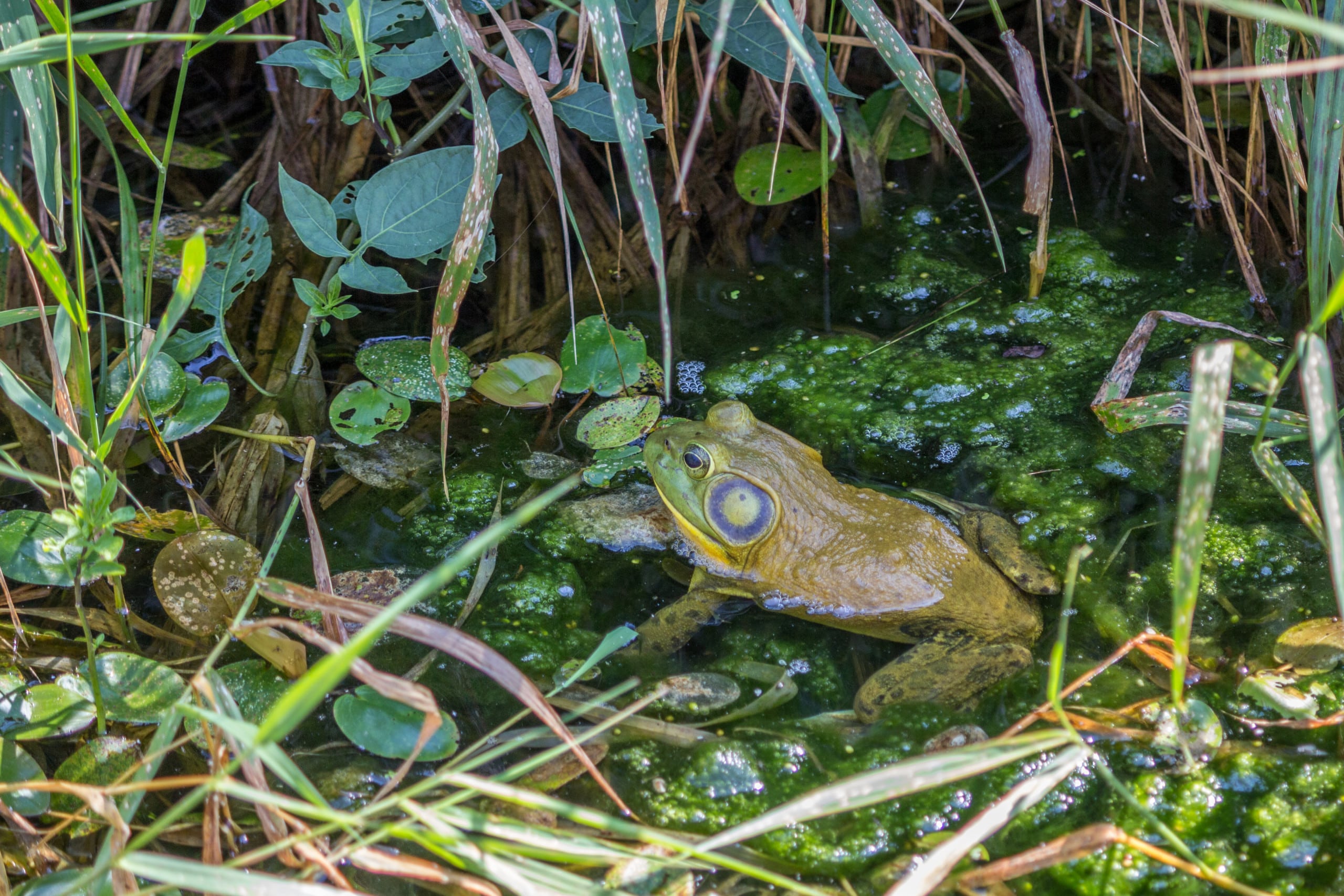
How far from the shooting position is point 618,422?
2.72 metres

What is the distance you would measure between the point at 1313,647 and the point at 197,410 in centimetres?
274

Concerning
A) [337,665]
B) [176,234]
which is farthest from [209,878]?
[176,234]

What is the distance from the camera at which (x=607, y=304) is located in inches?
120

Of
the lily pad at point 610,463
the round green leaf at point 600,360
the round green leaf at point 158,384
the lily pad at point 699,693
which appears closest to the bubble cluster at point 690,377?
the round green leaf at point 600,360

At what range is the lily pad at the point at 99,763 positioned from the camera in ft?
6.15

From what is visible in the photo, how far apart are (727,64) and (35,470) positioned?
97.2 inches

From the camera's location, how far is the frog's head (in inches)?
96.0

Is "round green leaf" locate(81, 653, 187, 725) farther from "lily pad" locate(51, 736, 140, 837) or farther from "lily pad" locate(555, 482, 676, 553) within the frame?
"lily pad" locate(555, 482, 676, 553)

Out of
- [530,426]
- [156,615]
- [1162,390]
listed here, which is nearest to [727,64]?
[530,426]

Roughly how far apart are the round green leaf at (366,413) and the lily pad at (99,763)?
0.95 m

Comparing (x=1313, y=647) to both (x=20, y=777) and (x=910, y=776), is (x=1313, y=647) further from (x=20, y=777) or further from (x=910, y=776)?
(x=20, y=777)

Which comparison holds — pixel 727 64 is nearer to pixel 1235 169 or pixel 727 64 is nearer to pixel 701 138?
pixel 701 138

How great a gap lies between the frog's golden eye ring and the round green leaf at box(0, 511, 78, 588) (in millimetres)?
1476

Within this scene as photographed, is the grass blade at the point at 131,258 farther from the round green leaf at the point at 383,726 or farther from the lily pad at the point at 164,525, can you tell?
the round green leaf at the point at 383,726
